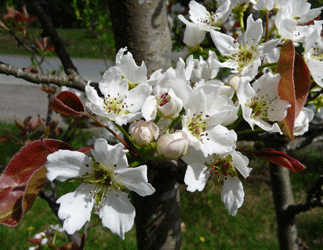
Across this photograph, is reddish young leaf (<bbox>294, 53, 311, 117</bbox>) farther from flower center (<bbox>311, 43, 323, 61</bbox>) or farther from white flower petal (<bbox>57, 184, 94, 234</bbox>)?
white flower petal (<bbox>57, 184, 94, 234</bbox>)

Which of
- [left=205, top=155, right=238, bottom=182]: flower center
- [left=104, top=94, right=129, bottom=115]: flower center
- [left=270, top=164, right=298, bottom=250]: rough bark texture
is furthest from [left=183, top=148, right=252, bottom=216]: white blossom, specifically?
[left=270, top=164, right=298, bottom=250]: rough bark texture

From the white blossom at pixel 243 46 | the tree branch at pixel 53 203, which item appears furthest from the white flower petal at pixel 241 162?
the tree branch at pixel 53 203

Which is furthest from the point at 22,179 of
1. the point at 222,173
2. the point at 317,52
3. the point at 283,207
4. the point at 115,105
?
the point at 283,207

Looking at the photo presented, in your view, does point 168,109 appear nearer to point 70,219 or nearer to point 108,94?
point 108,94

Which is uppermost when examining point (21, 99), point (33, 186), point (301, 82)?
point (301, 82)

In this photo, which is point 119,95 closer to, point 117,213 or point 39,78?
point 117,213

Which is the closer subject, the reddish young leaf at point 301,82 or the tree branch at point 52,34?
the reddish young leaf at point 301,82

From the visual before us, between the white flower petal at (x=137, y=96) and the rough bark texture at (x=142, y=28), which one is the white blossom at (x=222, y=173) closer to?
the white flower petal at (x=137, y=96)
